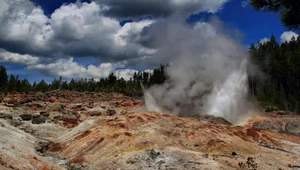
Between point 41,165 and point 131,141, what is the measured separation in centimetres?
440

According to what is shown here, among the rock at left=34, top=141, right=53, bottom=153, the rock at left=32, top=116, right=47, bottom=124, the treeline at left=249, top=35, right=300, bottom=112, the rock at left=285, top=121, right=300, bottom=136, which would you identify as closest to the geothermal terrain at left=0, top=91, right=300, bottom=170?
the rock at left=34, top=141, right=53, bottom=153

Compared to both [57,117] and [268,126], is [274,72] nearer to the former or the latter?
[268,126]

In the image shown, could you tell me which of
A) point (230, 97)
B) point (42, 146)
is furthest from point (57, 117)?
point (230, 97)

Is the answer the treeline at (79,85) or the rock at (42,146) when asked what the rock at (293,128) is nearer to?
the rock at (42,146)

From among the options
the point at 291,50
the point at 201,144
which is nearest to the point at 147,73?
the point at 291,50

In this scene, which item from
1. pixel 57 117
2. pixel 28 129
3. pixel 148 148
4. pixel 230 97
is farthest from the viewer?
pixel 230 97

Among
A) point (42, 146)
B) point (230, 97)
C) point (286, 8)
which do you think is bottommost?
point (42, 146)

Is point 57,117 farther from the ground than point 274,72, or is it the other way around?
point 274,72

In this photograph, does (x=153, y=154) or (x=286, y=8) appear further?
(x=153, y=154)

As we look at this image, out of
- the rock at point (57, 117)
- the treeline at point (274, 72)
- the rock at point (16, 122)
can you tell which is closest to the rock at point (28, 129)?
the rock at point (16, 122)

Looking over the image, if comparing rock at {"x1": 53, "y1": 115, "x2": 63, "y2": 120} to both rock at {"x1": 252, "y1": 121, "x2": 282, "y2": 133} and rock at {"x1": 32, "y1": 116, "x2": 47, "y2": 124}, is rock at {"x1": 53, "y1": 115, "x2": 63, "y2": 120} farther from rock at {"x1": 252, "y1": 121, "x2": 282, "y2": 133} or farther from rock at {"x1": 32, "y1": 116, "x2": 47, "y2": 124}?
rock at {"x1": 252, "y1": 121, "x2": 282, "y2": 133}

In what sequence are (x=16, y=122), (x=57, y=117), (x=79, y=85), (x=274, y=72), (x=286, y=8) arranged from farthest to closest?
(x=79, y=85)
(x=274, y=72)
(x=57, y=117)
(x=16, y=122)
(x=286, y=8)

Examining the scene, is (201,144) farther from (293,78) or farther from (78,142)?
(293,78)

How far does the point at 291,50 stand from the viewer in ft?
233
